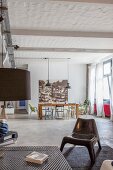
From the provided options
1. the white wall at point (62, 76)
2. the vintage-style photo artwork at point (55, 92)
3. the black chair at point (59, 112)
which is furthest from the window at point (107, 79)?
the vintage-style photo artwork at point (55, 92)

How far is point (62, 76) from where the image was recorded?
15.3 m

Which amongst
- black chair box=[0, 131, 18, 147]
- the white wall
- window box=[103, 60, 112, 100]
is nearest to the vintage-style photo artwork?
the white wall

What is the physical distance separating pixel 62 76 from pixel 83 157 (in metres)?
10.4

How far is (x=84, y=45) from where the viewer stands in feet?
29.6

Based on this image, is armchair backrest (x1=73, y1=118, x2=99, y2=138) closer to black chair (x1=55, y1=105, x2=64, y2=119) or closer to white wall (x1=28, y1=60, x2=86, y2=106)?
black chair (x1=55, y1=105, x2=64, y2=119)

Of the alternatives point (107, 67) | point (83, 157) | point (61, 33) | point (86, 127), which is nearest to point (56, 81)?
point (107, 67)

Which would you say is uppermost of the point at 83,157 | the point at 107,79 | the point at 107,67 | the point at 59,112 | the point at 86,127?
the point at 107,67

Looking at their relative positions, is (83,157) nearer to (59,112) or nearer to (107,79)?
(107,79)

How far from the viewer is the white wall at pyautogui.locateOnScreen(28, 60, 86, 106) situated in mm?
15016

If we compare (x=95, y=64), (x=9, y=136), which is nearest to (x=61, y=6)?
(x=9, y=136)

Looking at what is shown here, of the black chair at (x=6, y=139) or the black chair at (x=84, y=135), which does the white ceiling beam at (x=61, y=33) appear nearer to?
the black chair at (x=84, y=135)

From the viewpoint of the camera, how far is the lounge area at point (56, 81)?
234 centimetres

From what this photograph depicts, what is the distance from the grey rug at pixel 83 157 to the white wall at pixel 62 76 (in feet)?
30.9

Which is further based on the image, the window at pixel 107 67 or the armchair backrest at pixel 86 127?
the window at pixel 107 67
